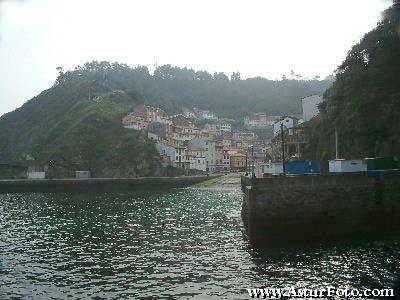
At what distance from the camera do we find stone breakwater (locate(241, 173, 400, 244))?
2598 centimetres

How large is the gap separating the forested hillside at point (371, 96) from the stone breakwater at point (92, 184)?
169 feet

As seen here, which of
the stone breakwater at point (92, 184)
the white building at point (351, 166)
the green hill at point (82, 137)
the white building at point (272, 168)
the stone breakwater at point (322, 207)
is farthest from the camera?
the green hill at point (82, 137)

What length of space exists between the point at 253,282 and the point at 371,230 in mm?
13782

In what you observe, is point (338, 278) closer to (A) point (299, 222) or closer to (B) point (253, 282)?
(B) point (253, 282)

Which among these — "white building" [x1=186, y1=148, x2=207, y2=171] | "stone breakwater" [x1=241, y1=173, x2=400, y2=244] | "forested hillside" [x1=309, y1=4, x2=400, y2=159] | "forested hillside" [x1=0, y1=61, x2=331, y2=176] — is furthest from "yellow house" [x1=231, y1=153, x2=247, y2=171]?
"stone breakwater" [x1=241, y1=173, x2=400, y2=244]

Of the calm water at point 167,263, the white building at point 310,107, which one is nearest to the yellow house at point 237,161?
the white building at point 310,107

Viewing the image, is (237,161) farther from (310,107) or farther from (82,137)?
(310,107)

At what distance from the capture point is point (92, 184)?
4033 inches

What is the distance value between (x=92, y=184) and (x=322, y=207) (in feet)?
276

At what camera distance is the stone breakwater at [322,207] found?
2598 cm

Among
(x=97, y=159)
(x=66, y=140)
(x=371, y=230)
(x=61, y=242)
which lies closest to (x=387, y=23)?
(x=371, y=230)

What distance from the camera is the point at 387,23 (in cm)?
5241

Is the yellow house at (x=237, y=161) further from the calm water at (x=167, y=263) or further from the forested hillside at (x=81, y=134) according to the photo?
the calm water at (x=167, y=263)

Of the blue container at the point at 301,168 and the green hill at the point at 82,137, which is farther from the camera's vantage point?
the green hill at the point at 82,137
